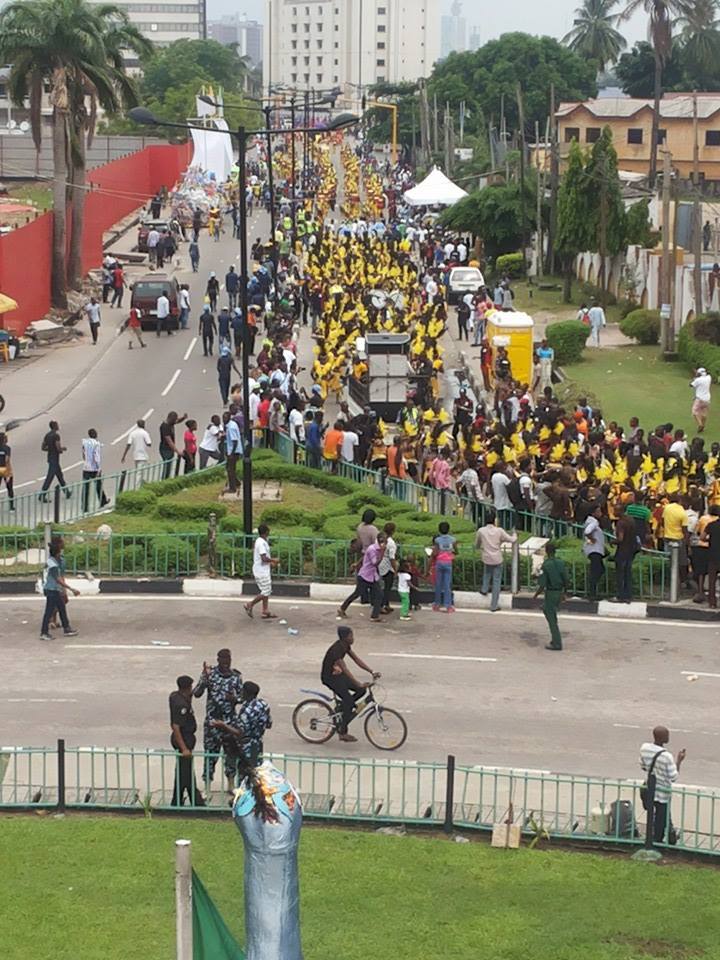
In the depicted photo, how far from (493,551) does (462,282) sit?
1242 inches

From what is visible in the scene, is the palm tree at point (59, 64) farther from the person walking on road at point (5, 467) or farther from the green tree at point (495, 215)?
the person walking on road at point (5, 467)

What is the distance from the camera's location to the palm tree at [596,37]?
12988 centimetres

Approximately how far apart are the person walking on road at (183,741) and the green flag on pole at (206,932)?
194 inches

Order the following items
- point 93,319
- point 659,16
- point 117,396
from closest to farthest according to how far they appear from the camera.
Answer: point 117,396 < point 93,319 < point 659,16

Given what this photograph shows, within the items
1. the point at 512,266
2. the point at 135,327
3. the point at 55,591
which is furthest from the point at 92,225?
the point at 55,591

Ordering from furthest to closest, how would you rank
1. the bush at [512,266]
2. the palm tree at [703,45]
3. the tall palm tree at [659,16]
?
the palm tree at [703,45]
the tall palm tree at [659,16]
the bush at [512,266]

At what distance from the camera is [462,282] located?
51.1 m

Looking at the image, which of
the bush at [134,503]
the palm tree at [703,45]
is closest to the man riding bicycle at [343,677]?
the bush at [134,503]

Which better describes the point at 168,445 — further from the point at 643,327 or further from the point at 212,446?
the point at 643,327

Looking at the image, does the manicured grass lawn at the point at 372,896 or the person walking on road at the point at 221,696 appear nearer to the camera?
the manicured grass lawn at the point at 372,896

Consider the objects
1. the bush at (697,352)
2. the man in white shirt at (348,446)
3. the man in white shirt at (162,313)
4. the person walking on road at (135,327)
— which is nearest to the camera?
the man in white shirt at (348,446)

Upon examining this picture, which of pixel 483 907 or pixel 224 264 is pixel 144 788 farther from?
pixel 224 264

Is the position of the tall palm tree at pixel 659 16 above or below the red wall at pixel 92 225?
above

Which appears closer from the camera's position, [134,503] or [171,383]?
[134,503]
